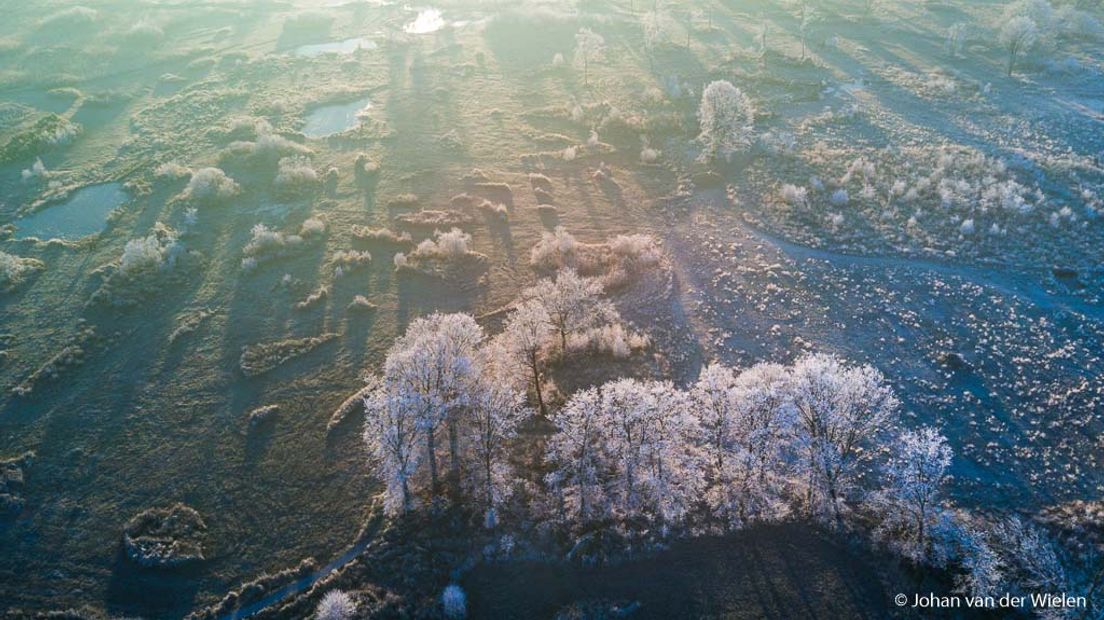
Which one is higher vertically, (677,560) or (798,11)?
(798,11)

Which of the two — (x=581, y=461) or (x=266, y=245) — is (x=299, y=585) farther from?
(x=266, y=245)

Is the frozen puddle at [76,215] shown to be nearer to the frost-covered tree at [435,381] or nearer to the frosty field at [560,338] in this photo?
the frosty field at [560,338]

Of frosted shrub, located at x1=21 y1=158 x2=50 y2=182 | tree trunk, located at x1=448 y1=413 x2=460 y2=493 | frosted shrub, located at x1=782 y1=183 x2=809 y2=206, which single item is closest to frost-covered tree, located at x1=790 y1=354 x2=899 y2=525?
tree trunk, located at x1=448 y1=413 x2=460 y2=493

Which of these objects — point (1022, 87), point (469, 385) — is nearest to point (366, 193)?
Result: point (469, 385)

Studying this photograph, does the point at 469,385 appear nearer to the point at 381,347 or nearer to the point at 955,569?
the point at 381,347

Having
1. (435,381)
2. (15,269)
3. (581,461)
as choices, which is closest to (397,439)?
(435,381)

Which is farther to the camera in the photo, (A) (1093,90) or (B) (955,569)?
(A) (1093,90)

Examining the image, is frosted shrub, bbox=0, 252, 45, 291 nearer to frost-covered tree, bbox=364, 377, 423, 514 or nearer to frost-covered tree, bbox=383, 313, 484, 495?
frost-covered tree, bbox=383, 313, 484, 495
